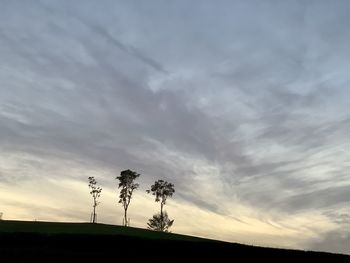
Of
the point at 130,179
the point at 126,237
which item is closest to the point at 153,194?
the point at 130,179

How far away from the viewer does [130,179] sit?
154375 millimetres

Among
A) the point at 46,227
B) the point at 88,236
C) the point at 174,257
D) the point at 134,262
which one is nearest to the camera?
the point at 134,262

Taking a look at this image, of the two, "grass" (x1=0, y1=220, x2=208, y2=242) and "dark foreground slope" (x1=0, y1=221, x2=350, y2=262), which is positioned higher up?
"grass" (x1=0, y1=220, x2=208, y2=242)

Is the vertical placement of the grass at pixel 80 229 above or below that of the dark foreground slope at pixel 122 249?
above

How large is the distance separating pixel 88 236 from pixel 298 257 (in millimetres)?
28929

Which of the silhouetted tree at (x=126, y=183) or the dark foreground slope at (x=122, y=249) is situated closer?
the dark foreground slope at (x=122, y=249)

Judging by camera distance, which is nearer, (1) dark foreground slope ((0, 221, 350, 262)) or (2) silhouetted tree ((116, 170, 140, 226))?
(1) dark foreground slope ((0, 221, 350, 262))

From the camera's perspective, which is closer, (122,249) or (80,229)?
(122,249)

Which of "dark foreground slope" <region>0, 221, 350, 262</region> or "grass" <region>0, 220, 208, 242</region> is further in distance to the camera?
"grass" <region>0, 220, 208, 242</region>

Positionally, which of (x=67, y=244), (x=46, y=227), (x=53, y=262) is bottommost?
(x=53, y=262)

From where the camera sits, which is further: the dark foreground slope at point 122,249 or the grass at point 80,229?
the grass at point 80,229

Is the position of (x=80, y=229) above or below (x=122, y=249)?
above

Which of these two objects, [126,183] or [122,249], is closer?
[122,249]

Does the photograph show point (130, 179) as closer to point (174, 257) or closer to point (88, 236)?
point (88, 236)
